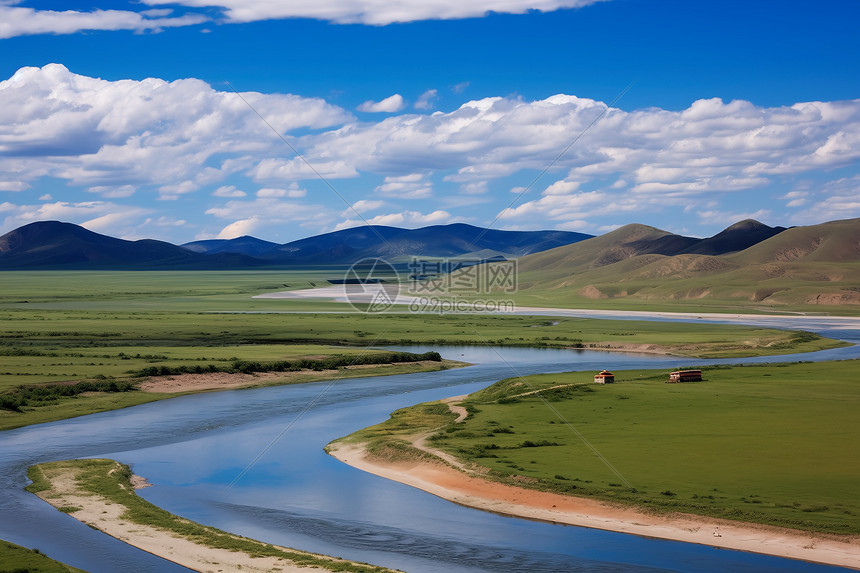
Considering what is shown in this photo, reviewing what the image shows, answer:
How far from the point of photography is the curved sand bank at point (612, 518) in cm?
2414

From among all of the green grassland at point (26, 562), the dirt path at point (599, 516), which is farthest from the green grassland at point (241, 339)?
the dirt path at point (599, 516)

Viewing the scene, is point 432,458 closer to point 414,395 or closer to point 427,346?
point 414,395

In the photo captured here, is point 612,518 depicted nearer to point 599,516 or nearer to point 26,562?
point 599,516

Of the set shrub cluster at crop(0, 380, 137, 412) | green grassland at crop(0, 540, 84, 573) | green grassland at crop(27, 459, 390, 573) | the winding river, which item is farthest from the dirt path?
shrub cluster at crop(0, 380, 137, 412)

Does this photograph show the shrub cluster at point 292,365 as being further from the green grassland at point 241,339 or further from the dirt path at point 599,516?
the dirt path at point 599,516

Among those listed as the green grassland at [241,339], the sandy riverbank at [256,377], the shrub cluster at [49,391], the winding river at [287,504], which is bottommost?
the winding river at [287,504]

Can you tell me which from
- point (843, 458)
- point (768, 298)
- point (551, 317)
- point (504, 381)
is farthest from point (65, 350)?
point (768, 298)

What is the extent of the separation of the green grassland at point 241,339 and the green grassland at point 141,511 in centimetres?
1188

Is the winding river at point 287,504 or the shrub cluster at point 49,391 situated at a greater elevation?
the shrub cluster at point 49,391

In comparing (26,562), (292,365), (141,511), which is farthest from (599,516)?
(292,365)

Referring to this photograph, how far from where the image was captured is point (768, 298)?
16862 centimetres

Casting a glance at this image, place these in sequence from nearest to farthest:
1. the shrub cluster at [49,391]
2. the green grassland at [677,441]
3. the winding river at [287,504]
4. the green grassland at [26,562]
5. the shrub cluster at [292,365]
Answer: the green grassland at [26,562] → the winding river at [287,504] → the green grassland at [677,441] → the shrub cluster at [49,391] → the shrub cluster at [292,365]

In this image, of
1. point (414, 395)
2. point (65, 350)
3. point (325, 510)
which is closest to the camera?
point (325, 510)

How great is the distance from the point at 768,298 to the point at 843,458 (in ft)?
477
